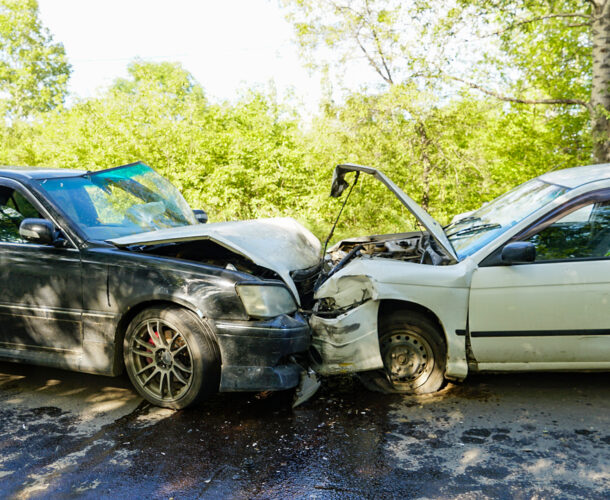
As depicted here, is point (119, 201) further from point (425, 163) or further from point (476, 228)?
point (425, 163)

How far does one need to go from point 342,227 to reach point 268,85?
16.2 ft

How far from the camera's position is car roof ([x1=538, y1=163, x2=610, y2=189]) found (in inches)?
153

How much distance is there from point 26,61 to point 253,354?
49629 millimetres

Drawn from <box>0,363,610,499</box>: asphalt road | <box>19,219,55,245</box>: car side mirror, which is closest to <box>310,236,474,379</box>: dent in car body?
<box>0,363,610,499</box>: asphalt road

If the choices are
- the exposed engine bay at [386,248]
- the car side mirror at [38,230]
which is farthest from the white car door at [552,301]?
the car side mirror at [38,230]

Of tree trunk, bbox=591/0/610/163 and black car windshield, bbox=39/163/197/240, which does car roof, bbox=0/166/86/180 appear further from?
tree trunk, bbox=591/0/610/163

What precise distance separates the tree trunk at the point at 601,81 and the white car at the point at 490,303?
641 cm

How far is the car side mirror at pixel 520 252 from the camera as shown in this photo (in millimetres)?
3609

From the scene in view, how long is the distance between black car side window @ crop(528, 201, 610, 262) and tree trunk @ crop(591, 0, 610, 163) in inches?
267

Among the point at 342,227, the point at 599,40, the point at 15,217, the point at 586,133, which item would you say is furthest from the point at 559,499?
the point at 586,133

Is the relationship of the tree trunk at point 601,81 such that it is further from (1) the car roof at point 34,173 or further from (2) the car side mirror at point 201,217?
(1) the car roof at point 34,173

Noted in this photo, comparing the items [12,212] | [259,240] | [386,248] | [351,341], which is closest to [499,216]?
[386,248]

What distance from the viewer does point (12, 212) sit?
4504 mm

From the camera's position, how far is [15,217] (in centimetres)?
451
